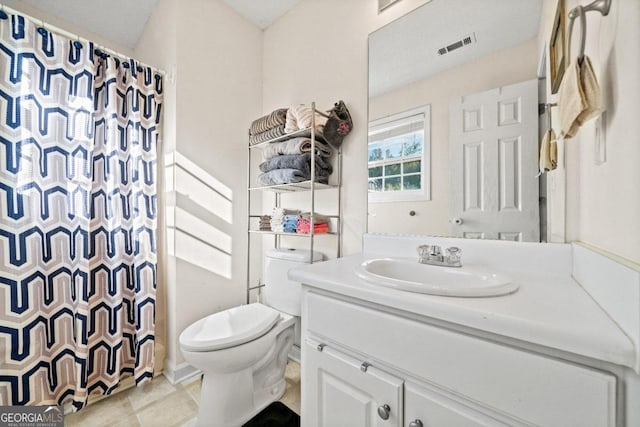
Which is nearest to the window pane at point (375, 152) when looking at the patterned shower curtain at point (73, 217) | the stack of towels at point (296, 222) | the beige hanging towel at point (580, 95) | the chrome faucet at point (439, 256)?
the stack of towels at point (296, 222)

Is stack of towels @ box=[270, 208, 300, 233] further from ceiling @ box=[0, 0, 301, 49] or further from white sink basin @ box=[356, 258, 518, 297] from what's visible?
ceiling @ box=[0, 0, 301, 49]

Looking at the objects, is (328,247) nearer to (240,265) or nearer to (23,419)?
(240,265)

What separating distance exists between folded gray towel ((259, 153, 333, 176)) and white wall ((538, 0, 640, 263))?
1.06m

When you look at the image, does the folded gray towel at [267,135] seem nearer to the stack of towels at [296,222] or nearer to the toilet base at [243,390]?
the stack of towels at [296,222]

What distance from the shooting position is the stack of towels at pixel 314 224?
1521 mm

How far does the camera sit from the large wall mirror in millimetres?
973

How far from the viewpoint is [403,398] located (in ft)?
2.22

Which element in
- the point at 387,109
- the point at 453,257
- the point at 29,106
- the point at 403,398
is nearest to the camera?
the point at 403,398

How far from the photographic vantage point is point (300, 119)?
1506 millimetres

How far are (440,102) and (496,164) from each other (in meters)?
0.36

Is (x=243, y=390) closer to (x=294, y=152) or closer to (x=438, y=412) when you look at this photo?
(x=438, y=412)

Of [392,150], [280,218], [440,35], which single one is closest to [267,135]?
[280,218]

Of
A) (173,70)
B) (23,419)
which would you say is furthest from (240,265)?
(173,70)

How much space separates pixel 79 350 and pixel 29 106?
1201 mm
